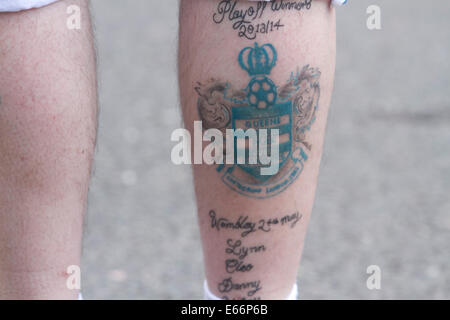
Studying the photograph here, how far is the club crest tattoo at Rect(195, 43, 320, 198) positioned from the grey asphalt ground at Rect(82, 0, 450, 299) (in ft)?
0.86

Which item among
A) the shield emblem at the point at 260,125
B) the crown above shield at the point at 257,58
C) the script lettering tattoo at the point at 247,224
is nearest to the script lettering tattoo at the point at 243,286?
the script lettering tattoo at the point at 247,224

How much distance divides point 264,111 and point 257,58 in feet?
0.34

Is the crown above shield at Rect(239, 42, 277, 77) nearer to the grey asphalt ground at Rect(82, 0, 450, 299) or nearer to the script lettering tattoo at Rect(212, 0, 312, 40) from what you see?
the script lettering tattoo at Rect(212, 0, 312, 40)

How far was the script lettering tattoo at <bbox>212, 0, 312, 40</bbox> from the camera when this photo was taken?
1.14 meters

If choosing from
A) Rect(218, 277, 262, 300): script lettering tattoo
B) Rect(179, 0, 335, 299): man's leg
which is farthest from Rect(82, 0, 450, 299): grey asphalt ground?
Rect(218, 277, 262, 300): script lettering tattoo

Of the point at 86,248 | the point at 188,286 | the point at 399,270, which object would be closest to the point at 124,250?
the point at 86,248

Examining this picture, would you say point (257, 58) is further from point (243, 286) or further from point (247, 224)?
point (243, 286)

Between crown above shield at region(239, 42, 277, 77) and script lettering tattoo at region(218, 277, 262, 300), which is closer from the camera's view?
crown above shield at region(239, 42, 277, 77)

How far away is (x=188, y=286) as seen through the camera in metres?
1.72

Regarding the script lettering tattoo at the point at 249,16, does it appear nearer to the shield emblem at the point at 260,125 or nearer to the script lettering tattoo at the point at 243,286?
the shield emblem at the point at 260,125

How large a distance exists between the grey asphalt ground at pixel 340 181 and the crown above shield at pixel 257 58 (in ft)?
0.91

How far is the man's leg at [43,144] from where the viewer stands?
43.4 inches

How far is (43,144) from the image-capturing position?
1136mm

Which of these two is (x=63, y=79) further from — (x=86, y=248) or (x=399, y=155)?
(x=399, y=155)
